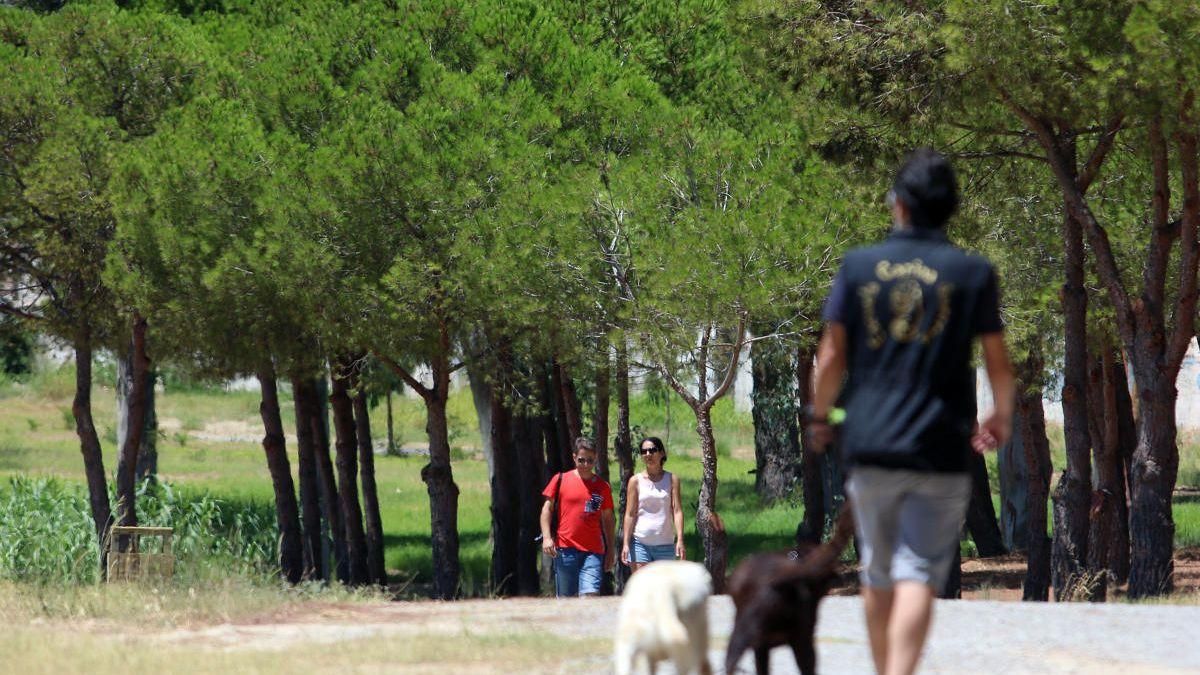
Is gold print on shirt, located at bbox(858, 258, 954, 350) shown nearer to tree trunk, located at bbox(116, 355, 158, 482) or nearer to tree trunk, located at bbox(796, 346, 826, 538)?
tree trunk, located at bbox(796, 346, 826, 538)

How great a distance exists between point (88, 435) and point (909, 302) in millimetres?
17823

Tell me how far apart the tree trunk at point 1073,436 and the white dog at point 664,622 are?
10.6 m

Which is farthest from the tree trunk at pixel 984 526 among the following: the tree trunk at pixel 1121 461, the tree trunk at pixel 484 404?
the tree trunk at pixel 484 404

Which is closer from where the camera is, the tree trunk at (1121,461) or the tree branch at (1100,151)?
the tree branch at (1100,151)

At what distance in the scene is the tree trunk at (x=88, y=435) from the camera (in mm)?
21109

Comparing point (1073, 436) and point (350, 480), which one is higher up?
point (1073, 436)

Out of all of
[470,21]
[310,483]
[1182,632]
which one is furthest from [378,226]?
[1182,632]

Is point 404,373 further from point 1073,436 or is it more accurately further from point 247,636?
point 247,636

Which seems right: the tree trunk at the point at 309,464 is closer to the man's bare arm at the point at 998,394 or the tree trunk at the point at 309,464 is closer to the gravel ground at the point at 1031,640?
the gravel ground at the point at 1031,640

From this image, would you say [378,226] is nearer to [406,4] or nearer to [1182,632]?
[406,4]

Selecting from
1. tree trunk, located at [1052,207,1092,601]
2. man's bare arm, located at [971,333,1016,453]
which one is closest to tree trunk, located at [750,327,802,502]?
tree trunk, located at [1052,207,1092,601]

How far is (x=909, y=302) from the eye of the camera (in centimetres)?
565

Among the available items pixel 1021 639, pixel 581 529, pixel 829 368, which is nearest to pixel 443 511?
pixel 581 529

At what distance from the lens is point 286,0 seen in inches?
915
